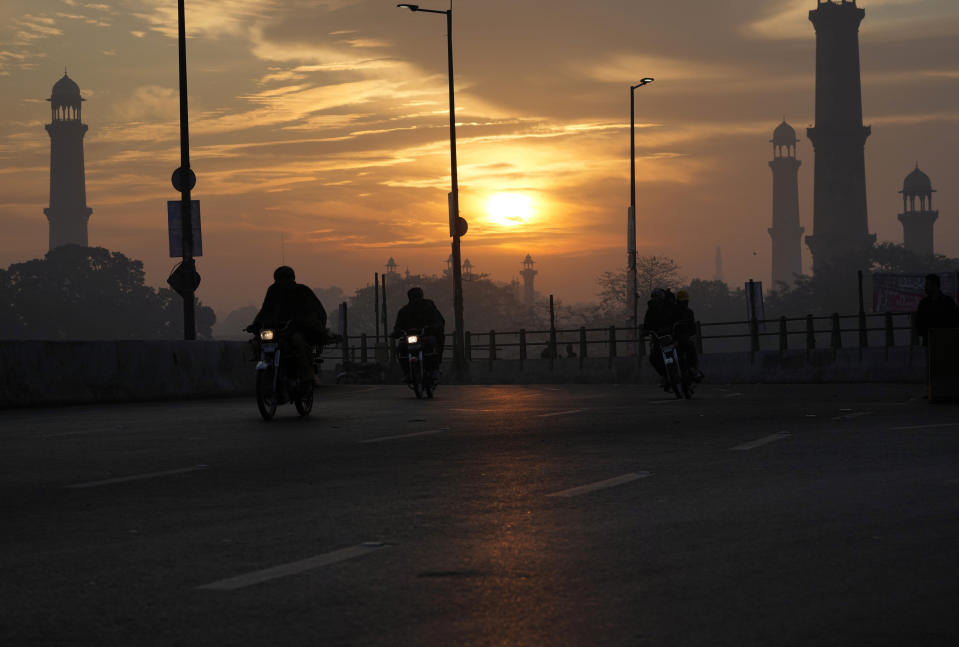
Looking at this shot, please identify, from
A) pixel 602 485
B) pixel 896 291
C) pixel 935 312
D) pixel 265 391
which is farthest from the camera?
pixel 896 291

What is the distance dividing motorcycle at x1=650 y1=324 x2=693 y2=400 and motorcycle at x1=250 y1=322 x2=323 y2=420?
21.4ft

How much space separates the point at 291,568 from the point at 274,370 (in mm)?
10619

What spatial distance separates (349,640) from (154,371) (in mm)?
19189

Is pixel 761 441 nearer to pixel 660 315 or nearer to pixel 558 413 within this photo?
pixel 558 413

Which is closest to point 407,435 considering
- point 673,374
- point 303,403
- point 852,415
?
point 303,403

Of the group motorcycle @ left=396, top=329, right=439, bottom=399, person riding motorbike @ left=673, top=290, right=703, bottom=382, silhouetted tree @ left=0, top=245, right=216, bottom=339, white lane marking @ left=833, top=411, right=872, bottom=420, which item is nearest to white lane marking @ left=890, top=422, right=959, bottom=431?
white lane marking @ left=833, top=411, right=872, bottom=420

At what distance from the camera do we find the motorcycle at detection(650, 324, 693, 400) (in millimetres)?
21875

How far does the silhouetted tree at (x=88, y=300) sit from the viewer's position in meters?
138

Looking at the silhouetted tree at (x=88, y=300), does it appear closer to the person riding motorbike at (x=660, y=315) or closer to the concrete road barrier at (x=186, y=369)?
the concrete road barrier at (x=186, y=369)

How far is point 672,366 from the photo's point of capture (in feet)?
71.9

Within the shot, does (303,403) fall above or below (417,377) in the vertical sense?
below

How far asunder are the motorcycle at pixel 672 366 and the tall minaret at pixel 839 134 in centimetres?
15509

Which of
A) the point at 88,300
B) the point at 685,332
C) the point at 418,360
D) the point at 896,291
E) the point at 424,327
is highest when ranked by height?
the point at 88,300

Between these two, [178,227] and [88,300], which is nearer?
[178,227]
